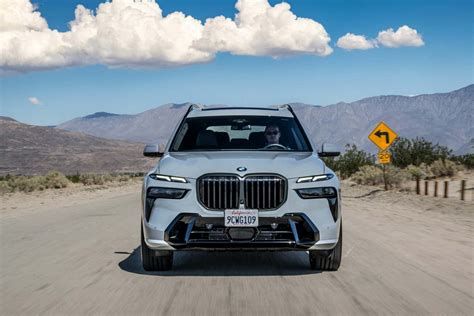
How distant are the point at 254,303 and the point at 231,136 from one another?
358cm

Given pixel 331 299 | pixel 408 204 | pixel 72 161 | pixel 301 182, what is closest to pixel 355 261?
pixel 301 182

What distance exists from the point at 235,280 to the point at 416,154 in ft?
121

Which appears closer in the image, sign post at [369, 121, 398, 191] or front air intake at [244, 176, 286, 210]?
front air intake at [244, 176, 286, 210]

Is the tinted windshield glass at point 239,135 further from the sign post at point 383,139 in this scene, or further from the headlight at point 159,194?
the sign post at point 383,139

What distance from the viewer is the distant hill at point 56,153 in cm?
12321

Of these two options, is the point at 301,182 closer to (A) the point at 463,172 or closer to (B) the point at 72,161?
(A) the point at 463,172

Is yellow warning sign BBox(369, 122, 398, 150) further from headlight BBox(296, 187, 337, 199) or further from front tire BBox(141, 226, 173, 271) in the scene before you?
front tire BBox(141, 226, 173, 271)

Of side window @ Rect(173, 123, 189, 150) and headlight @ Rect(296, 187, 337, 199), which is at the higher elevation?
side window @ Rect(173, 123, 189, 150)

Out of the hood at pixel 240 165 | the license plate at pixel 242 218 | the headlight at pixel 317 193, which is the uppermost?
the hood at pixel 240 165

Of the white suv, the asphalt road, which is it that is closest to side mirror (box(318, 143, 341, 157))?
the white suv

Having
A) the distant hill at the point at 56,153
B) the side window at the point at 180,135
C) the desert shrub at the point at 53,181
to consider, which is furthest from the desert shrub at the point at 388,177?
the distant hill at the point at 56,153

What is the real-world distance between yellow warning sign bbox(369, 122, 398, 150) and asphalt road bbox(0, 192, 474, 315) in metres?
14.4

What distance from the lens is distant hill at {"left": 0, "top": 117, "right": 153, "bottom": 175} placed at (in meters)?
123

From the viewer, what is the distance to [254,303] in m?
5.89
